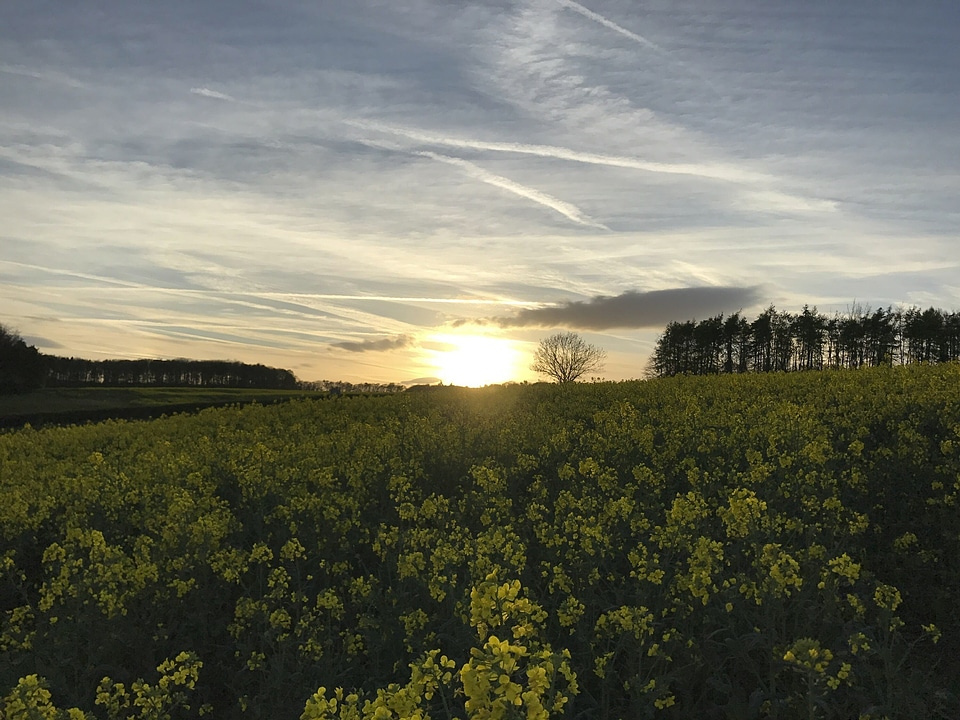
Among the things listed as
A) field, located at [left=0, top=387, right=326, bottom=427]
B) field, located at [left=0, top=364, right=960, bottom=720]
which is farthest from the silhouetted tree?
field, located at [left=0, top=364, right=960, bottom=720]

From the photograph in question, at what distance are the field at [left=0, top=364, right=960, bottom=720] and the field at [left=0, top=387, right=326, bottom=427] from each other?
2882cm

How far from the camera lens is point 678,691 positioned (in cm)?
557

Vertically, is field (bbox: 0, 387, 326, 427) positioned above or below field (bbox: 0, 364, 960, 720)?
below

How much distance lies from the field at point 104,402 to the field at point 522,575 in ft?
94.5

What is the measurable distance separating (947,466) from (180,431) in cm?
1749

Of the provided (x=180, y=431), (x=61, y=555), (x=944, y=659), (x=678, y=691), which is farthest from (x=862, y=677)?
(x=180, y=431)

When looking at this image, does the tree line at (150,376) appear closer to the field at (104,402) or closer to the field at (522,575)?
the field at (104,402)

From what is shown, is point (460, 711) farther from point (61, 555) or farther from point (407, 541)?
point (61, 555)

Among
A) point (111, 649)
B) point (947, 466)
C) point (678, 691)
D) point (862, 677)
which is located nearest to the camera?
point (862, 677)

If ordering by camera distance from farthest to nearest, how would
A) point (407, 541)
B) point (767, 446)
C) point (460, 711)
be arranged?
point (767, 446)
point (407, 541)
point (460, 711)

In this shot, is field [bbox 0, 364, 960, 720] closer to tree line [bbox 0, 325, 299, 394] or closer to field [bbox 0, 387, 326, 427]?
field [bbox 0, 387, 326, 427]

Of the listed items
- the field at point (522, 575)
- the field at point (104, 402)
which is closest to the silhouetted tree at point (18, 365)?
the field at point (104, 402)

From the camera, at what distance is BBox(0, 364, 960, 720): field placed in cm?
497

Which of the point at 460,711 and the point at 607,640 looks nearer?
the point at 460,711
